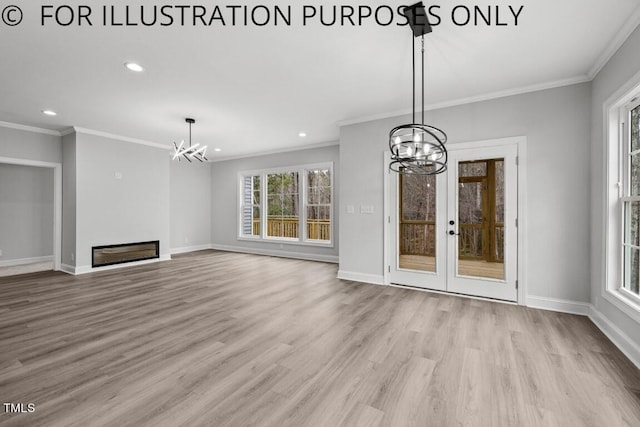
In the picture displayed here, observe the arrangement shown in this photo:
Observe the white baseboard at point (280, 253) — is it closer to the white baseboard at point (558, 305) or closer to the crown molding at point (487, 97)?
the crown molding at point (487, 97)

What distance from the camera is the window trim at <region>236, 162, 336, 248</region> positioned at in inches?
271

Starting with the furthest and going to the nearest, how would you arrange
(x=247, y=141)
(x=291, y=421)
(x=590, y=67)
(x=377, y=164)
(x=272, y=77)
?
(x=247, y=141) < (x=377, y=164) < (x=272, y=77) < (x=590, y=67) < (x=291, y=421)

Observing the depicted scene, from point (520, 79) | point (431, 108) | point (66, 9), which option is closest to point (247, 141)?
point (431, 108)

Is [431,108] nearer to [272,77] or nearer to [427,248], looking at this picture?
[427,248]

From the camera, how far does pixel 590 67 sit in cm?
316

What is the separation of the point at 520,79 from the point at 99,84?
A: 501cm

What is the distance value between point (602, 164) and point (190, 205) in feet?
28.2

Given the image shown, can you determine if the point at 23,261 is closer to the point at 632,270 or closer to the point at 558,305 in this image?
the point at 558,305

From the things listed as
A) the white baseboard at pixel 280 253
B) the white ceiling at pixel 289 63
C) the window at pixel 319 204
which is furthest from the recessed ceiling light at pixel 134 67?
the white baseboard at pixel 280 253

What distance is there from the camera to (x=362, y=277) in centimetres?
491

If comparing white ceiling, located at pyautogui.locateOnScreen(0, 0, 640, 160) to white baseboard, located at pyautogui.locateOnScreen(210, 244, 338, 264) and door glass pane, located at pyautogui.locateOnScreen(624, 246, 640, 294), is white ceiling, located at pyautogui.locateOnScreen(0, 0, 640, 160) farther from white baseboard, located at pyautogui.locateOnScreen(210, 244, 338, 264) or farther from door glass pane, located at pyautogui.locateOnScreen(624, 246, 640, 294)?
white baseboard, located at pyautogui.locateOnScreen(210, 244, 338, 264)

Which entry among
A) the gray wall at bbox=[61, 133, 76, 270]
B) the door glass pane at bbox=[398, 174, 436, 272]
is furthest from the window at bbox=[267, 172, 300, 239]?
the gray wall at bbox=[61, 133, 76, 270]

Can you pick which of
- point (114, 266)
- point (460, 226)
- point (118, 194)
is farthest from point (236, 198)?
point (460, 226)

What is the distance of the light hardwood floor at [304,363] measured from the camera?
1.77m
